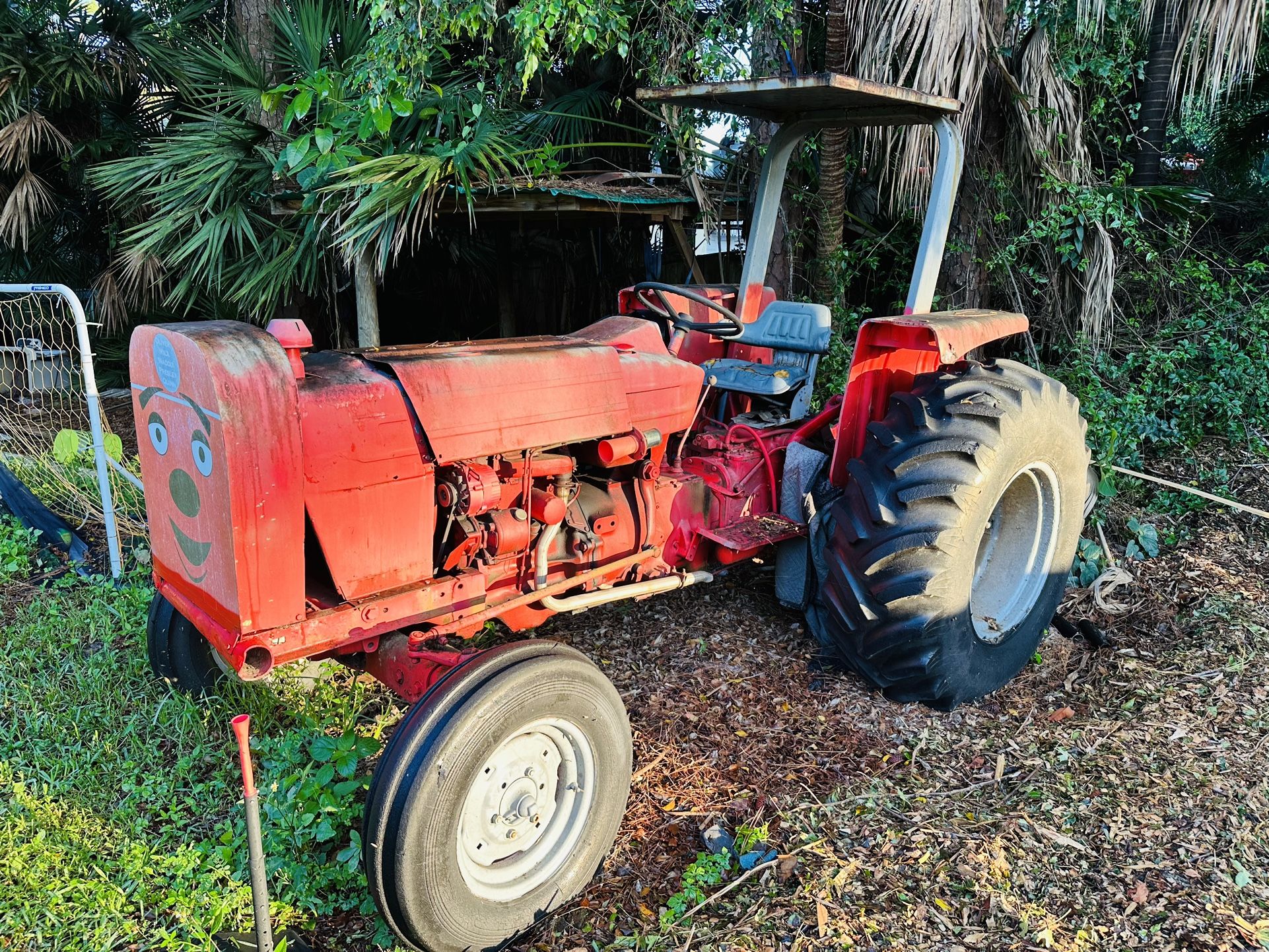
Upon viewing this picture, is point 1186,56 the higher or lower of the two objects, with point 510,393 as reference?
higher

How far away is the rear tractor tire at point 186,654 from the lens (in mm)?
2941

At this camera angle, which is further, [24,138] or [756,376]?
[24,138]

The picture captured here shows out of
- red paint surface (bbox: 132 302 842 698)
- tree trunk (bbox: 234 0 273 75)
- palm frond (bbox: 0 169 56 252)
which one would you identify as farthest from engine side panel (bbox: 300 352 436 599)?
palm frond (bbox: 0 169 56 252)

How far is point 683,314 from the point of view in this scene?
3594mm

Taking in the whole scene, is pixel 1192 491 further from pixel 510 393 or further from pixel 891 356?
pixel 510 393

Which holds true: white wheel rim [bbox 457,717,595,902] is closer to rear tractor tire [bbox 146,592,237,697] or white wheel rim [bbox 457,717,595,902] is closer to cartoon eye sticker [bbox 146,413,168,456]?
cartoon eye sticker [bbox 146,413,168,456]

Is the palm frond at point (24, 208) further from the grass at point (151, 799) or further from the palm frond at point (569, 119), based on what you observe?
the grass at point (151, 799)

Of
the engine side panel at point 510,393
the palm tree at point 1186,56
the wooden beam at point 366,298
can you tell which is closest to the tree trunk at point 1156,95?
the palm tree at point 1186,56

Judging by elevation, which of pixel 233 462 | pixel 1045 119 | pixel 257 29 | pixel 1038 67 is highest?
pixel 257 29

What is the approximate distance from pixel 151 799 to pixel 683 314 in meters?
2.51

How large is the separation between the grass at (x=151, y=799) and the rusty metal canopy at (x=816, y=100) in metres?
2.33

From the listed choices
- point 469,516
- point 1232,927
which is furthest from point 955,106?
point 1232,927

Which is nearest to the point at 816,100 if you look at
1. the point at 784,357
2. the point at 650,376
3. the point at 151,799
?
the point at 784,357

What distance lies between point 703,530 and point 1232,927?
181 cm
